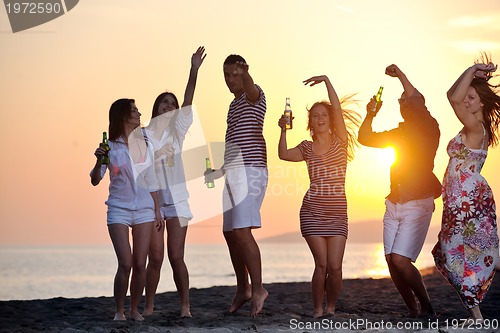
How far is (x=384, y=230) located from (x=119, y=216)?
92.5 inches

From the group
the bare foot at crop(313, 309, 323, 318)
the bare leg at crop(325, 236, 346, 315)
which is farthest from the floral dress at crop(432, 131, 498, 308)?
the bare foot at crop(313, 309, 323, 318)

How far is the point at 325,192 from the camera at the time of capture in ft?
26.3

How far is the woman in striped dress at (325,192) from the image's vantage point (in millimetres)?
7910

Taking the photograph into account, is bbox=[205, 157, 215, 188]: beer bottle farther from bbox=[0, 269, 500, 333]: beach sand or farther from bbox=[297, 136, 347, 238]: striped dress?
bbox=[0, 269, 500, 333]: beach sand

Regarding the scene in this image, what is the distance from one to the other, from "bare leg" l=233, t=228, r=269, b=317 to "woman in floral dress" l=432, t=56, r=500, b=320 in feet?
5.36

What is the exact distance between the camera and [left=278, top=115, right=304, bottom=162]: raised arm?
8031 millimetres

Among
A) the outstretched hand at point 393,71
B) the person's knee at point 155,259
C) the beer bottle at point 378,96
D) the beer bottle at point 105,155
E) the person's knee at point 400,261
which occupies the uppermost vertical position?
the outstretched hand at point 393,71

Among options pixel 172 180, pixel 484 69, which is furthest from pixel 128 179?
pixel 484 69

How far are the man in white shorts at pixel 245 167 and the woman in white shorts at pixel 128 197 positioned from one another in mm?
688

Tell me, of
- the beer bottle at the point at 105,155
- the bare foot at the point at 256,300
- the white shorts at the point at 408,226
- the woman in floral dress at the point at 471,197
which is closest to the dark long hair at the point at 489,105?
the woman in floral dress at the point at 471,197

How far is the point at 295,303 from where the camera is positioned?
33.5 feet

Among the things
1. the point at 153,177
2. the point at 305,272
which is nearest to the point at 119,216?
the point at 153,177

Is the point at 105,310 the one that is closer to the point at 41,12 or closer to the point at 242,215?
the point at 242,215

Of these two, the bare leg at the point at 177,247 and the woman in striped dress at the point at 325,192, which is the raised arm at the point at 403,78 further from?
the bare leg at the point at 177,247
